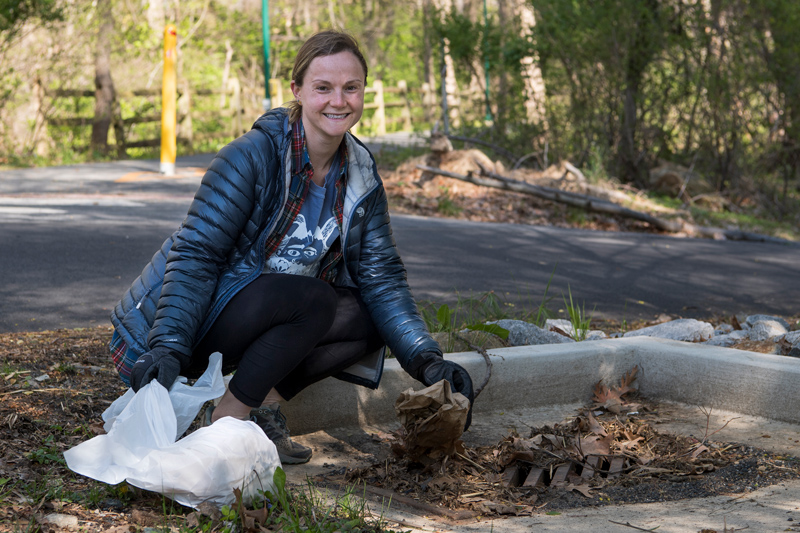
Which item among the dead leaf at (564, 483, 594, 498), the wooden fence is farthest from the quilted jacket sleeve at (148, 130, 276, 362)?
the wooden fence

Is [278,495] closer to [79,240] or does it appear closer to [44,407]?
[44,407]

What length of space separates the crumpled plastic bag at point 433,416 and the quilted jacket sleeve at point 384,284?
262mm

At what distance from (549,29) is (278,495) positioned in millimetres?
11880

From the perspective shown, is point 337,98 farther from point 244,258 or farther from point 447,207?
point 447,207

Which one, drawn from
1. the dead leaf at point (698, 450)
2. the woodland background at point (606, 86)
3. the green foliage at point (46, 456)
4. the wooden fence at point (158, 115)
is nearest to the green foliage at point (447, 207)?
the woodland background at point (606, 86)

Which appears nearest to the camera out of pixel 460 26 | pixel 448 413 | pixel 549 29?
pixel 448 413

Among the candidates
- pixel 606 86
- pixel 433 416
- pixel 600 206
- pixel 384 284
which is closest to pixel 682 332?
pixel 384 284

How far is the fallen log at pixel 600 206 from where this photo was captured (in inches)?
380

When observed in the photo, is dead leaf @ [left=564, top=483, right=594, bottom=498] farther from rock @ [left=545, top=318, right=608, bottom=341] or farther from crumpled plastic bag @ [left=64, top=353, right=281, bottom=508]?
rock @ [left=545, top=318, right=608, bottom=341]

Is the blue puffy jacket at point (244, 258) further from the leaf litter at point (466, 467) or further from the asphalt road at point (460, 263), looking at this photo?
the asphalt road at point (460, 263)

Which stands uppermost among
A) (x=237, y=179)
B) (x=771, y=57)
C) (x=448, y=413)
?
(x=771, y=57)

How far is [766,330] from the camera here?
4.09m

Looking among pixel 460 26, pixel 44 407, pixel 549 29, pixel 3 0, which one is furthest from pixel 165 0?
pixel 44 407

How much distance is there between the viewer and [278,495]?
2.21 m
